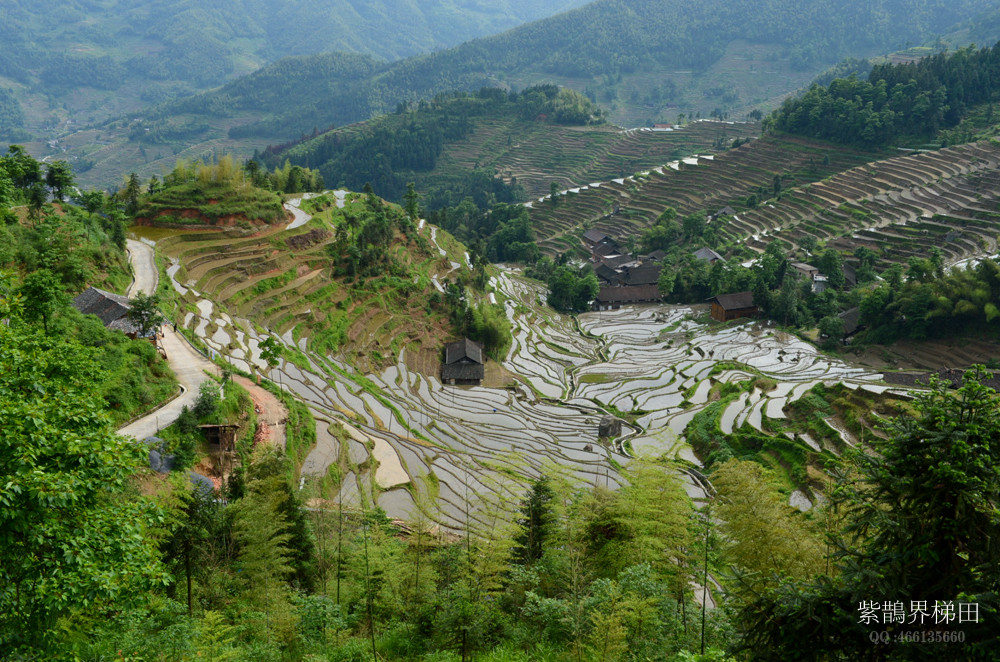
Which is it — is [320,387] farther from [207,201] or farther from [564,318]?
[564,318]

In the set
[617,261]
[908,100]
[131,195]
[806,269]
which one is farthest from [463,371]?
[908,100]

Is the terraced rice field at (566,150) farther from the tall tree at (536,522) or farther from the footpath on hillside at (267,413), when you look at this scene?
the tall tree at (536,522)

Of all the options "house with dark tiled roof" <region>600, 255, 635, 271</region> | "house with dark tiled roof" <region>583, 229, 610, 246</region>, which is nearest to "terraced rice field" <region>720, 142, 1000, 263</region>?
"house with dark tiled roof" <region>600, 255, 635, 271</region>

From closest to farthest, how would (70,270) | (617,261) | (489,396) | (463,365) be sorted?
(70,270), (489,396), (463,365), (617,261)

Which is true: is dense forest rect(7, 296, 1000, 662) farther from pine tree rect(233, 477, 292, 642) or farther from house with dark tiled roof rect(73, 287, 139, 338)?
house with dark tiled roof rect(73, 287, 139, 338)

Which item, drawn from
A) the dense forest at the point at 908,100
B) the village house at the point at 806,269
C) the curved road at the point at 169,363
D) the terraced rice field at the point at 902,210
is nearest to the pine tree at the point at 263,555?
the curved road at the point at 169,363

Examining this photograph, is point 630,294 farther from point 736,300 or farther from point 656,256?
point 736,300
